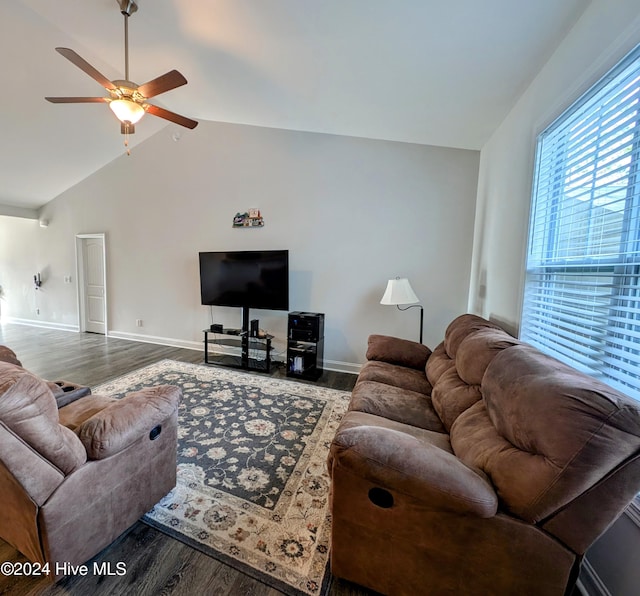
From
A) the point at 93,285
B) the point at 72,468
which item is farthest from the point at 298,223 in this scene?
the point at 93,285

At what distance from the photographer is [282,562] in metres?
A: 1.35

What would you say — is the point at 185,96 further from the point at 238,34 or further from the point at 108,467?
the point at 108,467

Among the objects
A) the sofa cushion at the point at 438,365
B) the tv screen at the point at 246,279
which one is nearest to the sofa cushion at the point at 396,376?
the sofa cushion at the point at 438,365

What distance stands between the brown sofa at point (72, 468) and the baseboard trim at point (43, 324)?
213 inches

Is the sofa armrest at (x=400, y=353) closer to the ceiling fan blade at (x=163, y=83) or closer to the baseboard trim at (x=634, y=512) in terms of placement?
the baseboard trim at (x=634, y=512)

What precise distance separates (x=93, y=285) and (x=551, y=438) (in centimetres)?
680

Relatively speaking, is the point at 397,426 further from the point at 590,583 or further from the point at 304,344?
the point at 304,344

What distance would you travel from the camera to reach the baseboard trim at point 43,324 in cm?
577

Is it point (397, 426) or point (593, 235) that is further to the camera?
point (397, 426)

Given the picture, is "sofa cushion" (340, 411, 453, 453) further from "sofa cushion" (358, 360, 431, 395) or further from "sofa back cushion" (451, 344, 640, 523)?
"sofa cushion" (358, 360, 431, 395)

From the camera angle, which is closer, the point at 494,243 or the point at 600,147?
the point at 600,147

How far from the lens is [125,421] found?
1.34 m

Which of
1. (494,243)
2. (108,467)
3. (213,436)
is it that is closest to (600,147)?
(494,243)

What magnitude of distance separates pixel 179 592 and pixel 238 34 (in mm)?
3403
